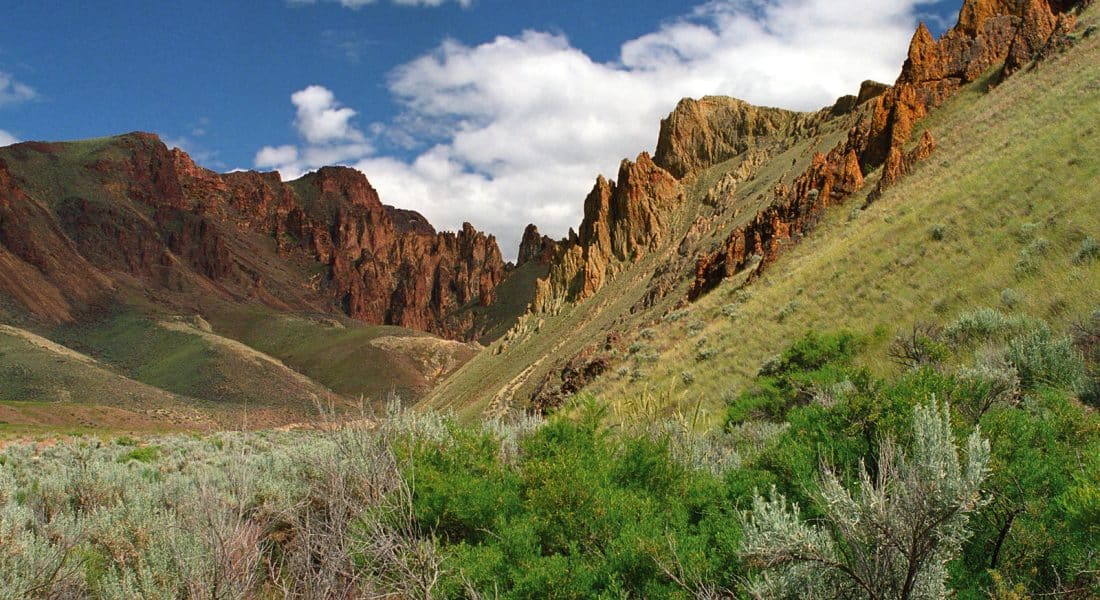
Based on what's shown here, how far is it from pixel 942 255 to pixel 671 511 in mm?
13462

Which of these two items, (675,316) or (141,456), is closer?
(141,456)

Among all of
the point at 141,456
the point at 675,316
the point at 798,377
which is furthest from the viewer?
the point at 675,316

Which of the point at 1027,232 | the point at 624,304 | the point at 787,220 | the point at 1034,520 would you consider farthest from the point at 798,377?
the point at 624,304

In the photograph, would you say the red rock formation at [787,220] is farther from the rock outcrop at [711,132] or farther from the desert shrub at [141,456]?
the rock outcrop at [711,132]

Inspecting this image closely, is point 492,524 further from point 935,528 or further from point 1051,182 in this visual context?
point 1051,182

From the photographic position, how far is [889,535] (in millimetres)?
3557

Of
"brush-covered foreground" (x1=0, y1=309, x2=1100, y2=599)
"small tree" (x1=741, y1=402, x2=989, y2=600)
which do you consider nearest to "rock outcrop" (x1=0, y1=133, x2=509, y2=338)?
"brush-covered foreground" (x1=0, y1=309, x2=1100, y2=599)

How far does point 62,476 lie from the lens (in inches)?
422

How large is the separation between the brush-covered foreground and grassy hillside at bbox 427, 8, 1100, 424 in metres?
3.07

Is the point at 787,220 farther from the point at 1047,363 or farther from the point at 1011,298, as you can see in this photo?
the point at 1047,363

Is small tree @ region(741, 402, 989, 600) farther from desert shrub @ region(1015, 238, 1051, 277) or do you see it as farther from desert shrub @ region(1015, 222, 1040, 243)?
desert shrub @ region(1015, 222, 1040, 243)

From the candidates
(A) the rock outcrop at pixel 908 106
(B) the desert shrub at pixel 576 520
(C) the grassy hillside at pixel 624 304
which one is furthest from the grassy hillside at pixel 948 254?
(C) the grassy hillside at pixel 624 304

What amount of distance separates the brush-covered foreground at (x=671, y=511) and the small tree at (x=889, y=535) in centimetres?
1

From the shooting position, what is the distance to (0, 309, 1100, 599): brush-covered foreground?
12.4 feet
